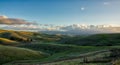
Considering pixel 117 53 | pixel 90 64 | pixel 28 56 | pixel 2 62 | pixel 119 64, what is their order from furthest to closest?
1. pixel 28 56
2. pixel 2 62
3. pixel 117 53
4. pixel 90 64
5. pixel 119 64

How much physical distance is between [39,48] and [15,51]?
3403 centimetres

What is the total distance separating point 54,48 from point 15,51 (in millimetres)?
30320

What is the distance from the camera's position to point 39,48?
148000 mm

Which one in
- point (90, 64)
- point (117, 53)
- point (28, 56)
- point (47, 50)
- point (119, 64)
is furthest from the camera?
point (47, 50)

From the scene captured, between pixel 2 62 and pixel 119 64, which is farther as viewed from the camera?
pixel 2 62

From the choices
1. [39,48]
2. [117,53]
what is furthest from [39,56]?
[117,53]

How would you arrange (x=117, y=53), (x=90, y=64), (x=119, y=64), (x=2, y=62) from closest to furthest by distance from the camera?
(x=119, y=64)
(x=90, y=64)
(x=117, y=53)
(x=2, y=62)

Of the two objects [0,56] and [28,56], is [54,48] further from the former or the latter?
[0,56]

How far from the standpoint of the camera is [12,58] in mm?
105375

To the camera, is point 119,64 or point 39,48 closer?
point 119,64

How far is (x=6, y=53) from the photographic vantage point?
358ft

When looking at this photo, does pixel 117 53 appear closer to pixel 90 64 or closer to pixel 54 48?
pixel 90 64

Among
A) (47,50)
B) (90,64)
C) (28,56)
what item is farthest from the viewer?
(47,50)

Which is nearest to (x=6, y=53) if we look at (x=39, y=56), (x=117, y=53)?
(x=39, y=56)
